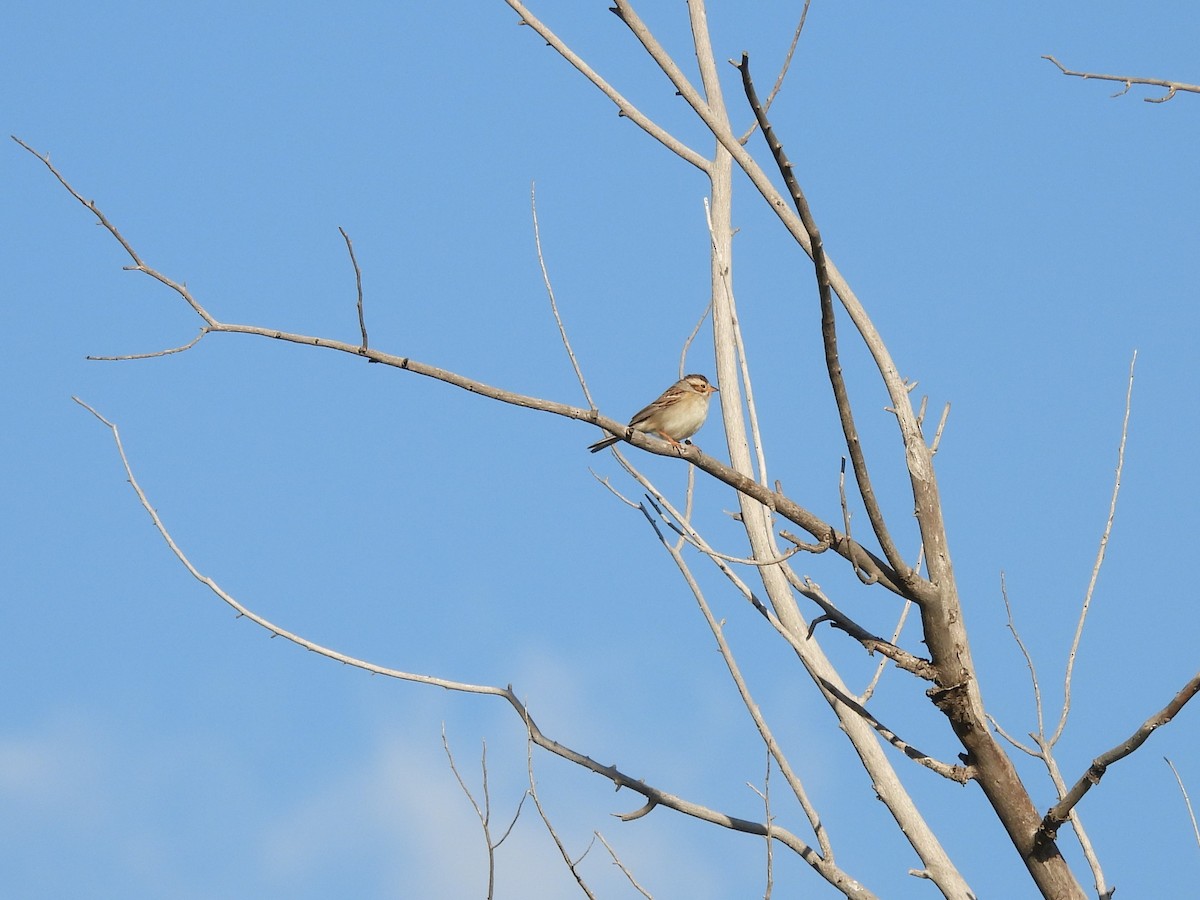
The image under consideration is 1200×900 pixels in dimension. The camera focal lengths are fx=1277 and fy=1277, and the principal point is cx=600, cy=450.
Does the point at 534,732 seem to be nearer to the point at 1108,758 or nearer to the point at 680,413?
the point at 1108,758

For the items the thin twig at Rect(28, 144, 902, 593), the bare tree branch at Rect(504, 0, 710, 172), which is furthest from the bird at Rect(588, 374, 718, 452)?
the thin twig at Rect(28, 144, 902, 593)

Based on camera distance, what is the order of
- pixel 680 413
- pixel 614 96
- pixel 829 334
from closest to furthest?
1. pixel 829 334
2. pixel 614 96
3. pixel 680 413

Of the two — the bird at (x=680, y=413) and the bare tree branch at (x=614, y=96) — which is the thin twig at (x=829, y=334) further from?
the bird at (x=680, y=413)

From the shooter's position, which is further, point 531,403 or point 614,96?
point 614,96

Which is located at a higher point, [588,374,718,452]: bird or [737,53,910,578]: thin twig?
[588,374,718,452]: bird

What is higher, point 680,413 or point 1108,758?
point 680,413

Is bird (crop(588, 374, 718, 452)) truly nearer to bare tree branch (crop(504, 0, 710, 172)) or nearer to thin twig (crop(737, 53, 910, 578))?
bare tree branch (crop(504, 0, 710, 172))

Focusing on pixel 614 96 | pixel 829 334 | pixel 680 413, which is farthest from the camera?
pixel 680 413

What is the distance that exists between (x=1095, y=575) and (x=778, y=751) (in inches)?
59.4

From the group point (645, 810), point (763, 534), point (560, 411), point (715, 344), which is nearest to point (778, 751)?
point (645, 810)

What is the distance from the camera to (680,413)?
10922 mm

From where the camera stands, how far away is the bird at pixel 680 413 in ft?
35.9

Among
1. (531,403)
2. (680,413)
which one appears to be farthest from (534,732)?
(680,413)

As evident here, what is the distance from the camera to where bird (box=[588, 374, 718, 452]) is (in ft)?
35.9
